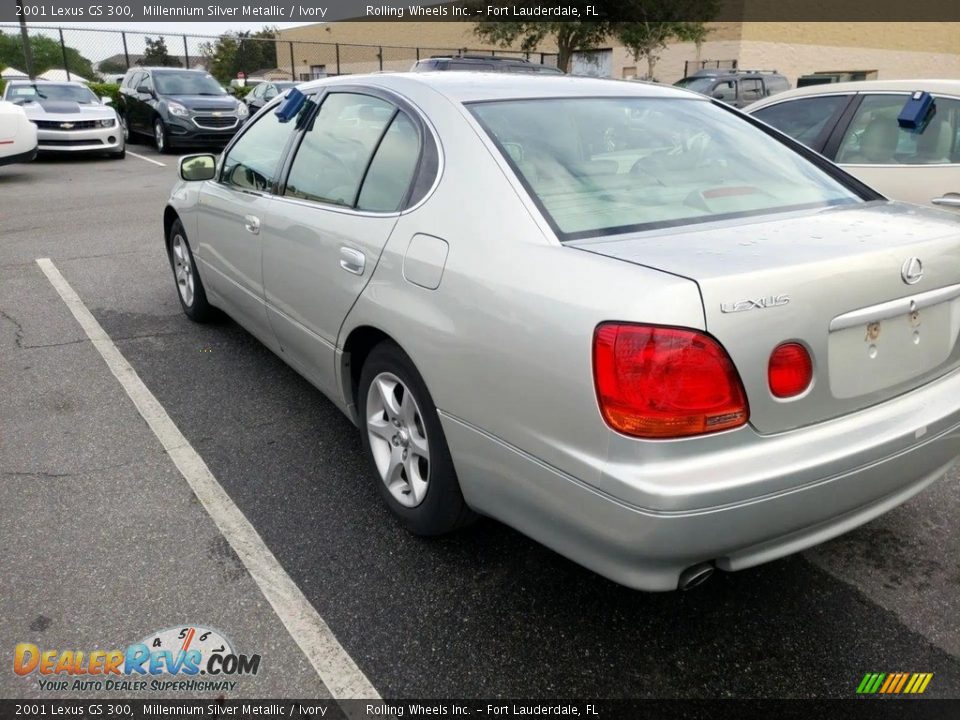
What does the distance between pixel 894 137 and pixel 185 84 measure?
48.9 feet

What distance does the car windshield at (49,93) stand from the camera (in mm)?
14221

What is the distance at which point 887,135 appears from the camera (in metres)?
5.00

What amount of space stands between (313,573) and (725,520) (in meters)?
1.43

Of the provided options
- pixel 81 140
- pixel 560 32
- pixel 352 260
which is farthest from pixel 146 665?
pixel 560 32

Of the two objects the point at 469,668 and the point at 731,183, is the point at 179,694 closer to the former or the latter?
the point at 469,668

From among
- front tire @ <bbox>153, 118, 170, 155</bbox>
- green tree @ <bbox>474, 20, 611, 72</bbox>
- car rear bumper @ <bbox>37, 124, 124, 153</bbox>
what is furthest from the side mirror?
green tree @ <bbox>474, 20, 611, 72</bbox>

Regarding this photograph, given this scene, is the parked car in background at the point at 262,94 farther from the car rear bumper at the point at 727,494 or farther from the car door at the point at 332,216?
the car rear bumper at the point at 727,494

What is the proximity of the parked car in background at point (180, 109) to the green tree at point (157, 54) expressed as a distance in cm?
1039

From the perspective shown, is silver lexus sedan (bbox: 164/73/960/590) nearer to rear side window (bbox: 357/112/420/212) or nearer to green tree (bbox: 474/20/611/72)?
rear side window (bbox: 357/112/420/212)

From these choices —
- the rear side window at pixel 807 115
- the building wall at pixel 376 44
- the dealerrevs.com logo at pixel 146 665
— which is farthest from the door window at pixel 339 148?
the building wall at pixel 376 44

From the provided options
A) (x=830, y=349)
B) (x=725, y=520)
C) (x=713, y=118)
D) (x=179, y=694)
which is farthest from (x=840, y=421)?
(x=179, y=694)

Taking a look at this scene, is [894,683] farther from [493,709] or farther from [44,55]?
[44,55]

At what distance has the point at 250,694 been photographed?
2203mm

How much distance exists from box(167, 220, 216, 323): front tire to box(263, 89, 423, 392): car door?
152 cm
